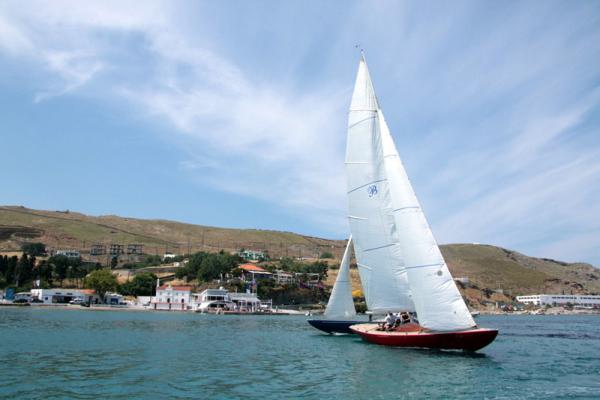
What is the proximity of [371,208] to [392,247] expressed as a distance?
3436 mm

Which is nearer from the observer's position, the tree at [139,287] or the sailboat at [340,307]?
the sailboat at [340,307]

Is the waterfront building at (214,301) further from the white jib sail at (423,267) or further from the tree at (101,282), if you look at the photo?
the white jib sail at (423,267)

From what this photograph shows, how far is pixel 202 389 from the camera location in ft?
74.3

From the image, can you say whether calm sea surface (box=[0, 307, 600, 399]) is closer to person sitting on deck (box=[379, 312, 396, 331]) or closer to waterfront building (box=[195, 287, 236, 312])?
person sitting on deck (box=[379, 312, 396, 331])

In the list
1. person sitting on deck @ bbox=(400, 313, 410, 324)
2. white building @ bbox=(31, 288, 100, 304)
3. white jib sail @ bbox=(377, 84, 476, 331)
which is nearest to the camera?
white jib sail @ bbox=(377, 84, 476, 331)

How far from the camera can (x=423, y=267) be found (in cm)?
3331

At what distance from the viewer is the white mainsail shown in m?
33.7

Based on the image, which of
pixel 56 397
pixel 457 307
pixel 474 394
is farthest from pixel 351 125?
pixel 56 397

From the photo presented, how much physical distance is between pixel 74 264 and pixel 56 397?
511 ft

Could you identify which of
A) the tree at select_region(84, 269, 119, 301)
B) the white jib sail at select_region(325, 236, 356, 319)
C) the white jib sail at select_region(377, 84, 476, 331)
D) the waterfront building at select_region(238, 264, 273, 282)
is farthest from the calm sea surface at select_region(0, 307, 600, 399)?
the waterfront building at select_region(238, 264, 273, 282)

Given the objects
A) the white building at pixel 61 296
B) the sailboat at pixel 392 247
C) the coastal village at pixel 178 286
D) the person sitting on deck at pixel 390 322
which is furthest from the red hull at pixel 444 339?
the white building at pixel 61 296

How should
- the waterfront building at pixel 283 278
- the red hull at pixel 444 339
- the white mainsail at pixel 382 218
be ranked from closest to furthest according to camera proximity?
the red hull at pixel 444 339, the white mainsail at pixel 382 218, the waterfront building at pixel 283 278

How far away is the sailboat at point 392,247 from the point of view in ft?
107

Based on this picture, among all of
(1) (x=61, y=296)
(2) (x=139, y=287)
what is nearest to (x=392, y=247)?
(1) (x=61, y=296)
